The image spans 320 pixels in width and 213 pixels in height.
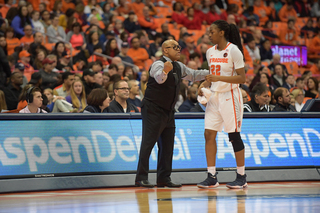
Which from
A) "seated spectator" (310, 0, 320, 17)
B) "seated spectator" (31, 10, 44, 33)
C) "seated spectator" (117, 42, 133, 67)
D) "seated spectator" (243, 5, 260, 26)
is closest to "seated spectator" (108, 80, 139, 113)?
"seated spectator" (117, 42, 133, 67)

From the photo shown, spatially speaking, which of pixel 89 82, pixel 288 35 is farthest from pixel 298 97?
pixel 288 35

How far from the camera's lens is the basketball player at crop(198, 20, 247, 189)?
6363 mm

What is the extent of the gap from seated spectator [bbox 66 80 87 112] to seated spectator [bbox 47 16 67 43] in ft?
17.3

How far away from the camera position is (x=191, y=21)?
18.9 meters

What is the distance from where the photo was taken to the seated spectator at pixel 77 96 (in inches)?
381

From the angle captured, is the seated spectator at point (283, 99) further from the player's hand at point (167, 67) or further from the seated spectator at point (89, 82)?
the player's hand at point (167, 67)

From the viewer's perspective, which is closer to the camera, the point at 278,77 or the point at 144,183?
the point at 144,183

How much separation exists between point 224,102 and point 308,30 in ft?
51.2

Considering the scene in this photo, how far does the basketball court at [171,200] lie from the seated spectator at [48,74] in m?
5.14

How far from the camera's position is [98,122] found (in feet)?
23.5

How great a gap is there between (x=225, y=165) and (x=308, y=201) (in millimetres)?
2618

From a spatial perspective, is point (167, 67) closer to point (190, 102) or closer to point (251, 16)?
point (190, 102)

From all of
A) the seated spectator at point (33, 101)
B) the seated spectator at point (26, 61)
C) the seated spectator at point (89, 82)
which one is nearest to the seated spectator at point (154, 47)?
the seated spectator at point (26, 61)

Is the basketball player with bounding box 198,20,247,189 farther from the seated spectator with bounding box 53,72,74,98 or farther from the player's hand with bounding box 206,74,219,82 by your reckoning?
the seated spectator with bounding box 53,72,74,98
